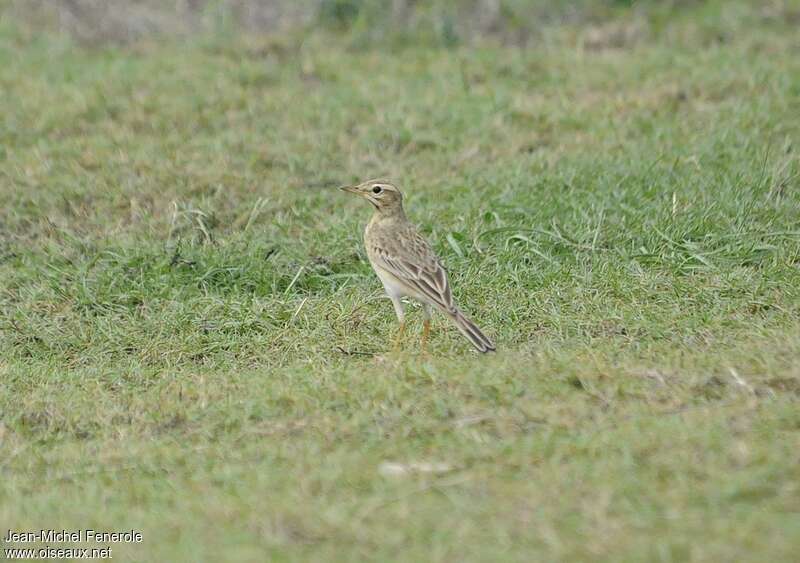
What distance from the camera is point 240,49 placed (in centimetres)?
1239

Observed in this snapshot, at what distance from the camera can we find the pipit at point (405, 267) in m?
6.77

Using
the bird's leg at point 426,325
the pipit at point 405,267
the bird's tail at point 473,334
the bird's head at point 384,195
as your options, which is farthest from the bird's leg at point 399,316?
the bird's head at point 384,195

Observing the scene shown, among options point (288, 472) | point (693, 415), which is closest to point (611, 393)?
point (693, 415)

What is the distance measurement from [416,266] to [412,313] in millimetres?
704

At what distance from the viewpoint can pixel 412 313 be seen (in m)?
7.76

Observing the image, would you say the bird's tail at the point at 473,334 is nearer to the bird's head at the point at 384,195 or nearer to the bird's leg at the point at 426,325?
the bird's leg at the point at 426,325

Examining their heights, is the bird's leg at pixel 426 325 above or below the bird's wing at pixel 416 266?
below

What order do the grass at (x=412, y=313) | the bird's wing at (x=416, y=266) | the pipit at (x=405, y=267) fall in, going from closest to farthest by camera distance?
the grass at (x=412, y=313) → the pipit at (x=405, y=267) → the bird's wing at (x=416, y=266)

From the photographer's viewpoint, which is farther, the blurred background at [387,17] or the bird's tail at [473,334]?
the blurred background at [387,17]

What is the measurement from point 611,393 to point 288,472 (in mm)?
1562

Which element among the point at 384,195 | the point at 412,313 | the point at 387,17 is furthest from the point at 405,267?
the point at 387,17

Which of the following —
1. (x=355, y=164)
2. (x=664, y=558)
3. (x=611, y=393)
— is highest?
(x=664, y=558)

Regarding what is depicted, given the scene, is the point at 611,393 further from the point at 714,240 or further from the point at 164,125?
the point at 164,125

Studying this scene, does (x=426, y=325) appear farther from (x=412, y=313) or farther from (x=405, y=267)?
(x=412, y=313)
